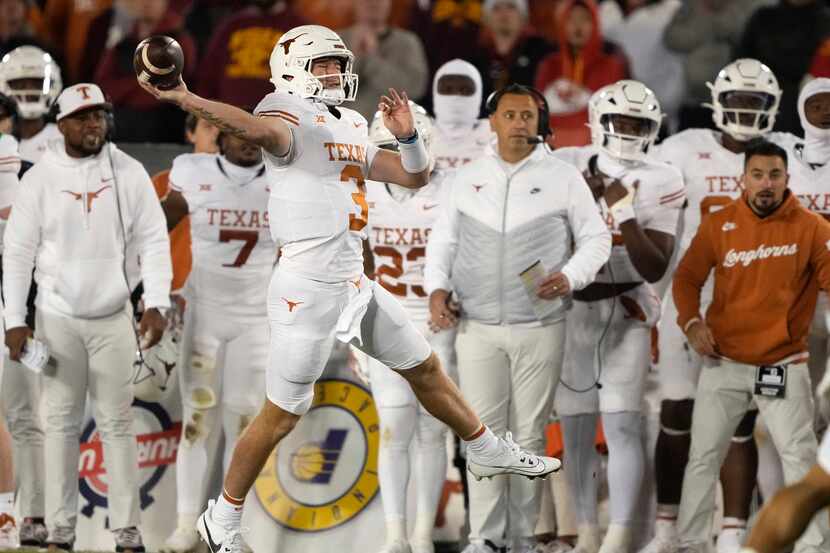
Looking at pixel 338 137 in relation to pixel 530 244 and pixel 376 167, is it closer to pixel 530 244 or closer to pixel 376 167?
pixel 376 167

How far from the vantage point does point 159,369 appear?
8.30 metres

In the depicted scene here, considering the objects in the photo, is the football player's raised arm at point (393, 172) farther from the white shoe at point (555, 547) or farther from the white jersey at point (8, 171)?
the white shoe at point (555, 547)

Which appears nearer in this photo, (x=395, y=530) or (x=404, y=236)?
(x=395, y=530)

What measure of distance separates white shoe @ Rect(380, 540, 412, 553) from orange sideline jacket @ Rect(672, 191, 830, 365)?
174 cm

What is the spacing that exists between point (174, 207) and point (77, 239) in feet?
2.53

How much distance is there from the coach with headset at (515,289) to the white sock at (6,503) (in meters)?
2.06

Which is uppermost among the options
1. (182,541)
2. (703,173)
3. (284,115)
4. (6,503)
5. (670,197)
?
(284,115)

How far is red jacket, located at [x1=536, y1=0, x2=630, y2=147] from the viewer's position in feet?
32.6

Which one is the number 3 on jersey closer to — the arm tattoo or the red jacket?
the arm tattoo

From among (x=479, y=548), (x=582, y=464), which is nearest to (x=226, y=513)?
(x=479, y=548)

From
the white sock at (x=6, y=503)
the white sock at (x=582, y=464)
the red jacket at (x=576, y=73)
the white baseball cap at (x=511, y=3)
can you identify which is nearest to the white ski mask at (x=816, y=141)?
the white sock at (x=582, y=464)

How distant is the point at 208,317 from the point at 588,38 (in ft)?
11.2

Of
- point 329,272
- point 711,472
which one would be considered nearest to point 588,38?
point 711,472

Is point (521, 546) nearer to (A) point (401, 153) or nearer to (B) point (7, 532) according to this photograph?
(A) point (401, 153)
